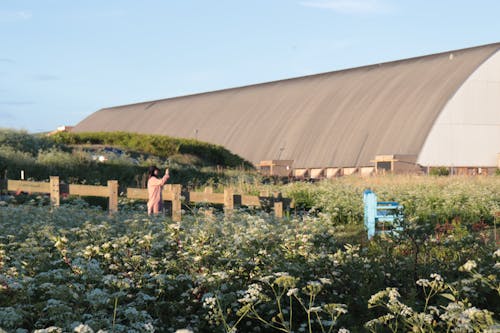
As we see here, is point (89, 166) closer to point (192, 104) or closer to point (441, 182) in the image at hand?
point (441, 182)

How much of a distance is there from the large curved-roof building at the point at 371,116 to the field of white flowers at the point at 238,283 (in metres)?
32.1

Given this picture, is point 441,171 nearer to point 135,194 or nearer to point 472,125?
point 472,125

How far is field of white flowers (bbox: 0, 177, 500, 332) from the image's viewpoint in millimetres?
5984

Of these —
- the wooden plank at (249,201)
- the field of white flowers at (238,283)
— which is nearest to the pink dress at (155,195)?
the wooden plank at (249,201)

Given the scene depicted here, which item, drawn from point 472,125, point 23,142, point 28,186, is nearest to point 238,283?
point 28,186

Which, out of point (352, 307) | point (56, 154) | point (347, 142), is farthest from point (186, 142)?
point (352, 307)

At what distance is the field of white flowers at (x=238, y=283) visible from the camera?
5984mm

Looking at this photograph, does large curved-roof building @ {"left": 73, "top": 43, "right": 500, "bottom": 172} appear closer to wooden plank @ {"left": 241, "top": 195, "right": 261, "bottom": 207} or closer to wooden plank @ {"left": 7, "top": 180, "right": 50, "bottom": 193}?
wooden plank @ {"left": 241, "top": 195, "right": 261, "bottom": 207}

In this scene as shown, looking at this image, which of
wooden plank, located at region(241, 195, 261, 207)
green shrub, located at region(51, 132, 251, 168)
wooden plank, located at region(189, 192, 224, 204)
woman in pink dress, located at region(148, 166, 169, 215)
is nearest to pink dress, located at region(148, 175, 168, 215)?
woman in pink dress, located at region(148, 166, 169, 215)

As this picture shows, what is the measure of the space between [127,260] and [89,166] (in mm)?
22718

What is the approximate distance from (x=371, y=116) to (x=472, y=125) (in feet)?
20.5

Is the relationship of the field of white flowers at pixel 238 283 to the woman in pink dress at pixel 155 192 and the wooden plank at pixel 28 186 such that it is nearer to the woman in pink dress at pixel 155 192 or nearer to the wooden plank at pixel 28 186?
the woman in pink dress at pixel 155 192

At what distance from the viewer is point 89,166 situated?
30.5 m

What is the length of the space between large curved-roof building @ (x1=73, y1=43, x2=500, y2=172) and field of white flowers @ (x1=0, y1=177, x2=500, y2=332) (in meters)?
32.1
